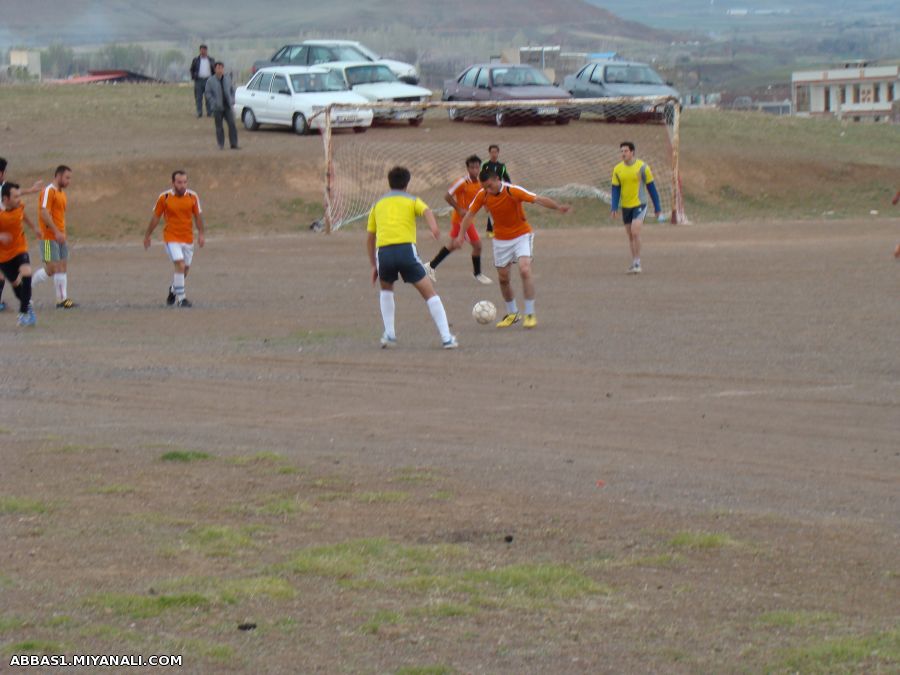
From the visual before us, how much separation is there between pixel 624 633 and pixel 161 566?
2.33m

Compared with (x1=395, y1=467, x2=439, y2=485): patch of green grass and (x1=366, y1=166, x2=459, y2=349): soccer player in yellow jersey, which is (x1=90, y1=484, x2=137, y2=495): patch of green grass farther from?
(x1=366, y1=166, x2=459, y2=349): soccer player in yellow jersey

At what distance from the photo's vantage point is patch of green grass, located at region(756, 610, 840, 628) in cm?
651

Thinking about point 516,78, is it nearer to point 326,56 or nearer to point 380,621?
point 326,56

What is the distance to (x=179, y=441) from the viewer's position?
34.4ft

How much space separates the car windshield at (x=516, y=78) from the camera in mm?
38688

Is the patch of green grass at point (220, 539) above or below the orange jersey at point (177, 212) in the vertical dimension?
below

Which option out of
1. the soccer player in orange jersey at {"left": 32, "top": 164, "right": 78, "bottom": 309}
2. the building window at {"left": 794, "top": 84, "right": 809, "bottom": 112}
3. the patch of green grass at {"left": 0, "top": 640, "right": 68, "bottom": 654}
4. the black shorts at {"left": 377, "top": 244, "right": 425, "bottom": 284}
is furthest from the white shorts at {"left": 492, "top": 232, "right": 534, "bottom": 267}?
the building window at {"left": 794, "top": 84, "right": 809, "bottom": 112}

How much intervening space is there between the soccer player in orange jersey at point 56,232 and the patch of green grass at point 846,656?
13.7m

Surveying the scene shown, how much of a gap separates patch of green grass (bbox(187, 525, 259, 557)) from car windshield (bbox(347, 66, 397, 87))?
100 feet

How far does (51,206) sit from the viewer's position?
18.5 m

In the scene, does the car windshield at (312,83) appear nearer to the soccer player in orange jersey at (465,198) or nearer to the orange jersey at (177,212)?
the soccer player in orange jersey at (465,198)

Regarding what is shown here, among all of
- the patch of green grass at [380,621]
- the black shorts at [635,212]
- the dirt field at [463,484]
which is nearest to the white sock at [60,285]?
the dirt field at [463,484]

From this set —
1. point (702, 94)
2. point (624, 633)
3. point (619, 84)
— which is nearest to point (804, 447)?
point (624, 633)

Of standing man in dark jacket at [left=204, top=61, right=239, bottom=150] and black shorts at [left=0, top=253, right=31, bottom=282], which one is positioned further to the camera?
standing man in dark jacket at [left=204, top=61, right=239, bottom=150]
